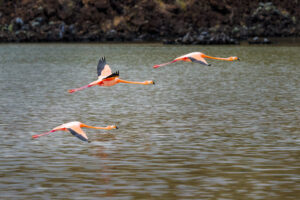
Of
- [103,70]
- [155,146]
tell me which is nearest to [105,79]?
[103,70]

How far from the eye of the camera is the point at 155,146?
1107 inches

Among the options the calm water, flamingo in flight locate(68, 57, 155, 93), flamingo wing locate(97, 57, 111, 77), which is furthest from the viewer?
flamingo wing locate(97, 57, 111, 77)

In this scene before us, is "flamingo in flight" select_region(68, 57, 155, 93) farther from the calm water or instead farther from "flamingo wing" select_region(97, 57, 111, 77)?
the calm water

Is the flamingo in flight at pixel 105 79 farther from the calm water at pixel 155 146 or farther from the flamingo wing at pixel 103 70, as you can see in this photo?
the calm water at pixel 155 146

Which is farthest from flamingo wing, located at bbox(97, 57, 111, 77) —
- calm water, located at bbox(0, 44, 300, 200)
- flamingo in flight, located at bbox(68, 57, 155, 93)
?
calm water, located at bbox(0, 44, 300, 200)

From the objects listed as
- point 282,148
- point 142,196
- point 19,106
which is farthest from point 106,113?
point 142,196

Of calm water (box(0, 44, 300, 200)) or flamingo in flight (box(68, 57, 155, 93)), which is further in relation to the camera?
flamingo in flight (box(68, 57, 155, 93))

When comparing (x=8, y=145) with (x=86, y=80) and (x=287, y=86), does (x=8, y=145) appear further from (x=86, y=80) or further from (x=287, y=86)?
(x=86, y=80)

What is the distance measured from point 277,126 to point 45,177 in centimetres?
1564

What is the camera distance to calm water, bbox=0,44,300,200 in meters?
20.5

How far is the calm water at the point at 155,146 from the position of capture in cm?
2045

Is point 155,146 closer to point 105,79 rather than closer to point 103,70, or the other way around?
point 103,70

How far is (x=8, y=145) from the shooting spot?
2861cm

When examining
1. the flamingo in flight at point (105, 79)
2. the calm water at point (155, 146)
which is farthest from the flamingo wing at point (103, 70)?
the calm water at point (155, 146)
